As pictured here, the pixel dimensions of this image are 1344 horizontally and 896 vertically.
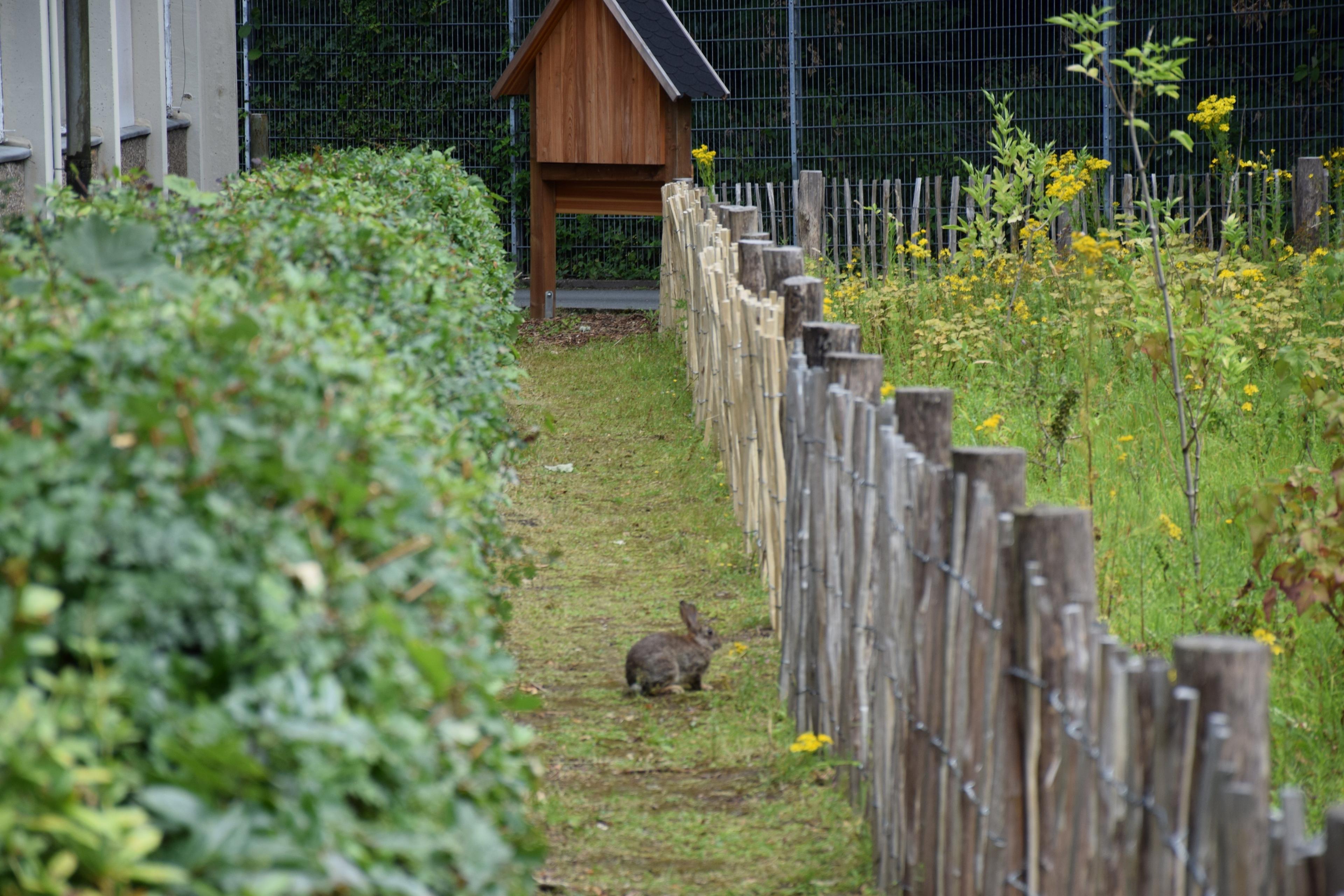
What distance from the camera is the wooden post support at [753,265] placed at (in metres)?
6.25

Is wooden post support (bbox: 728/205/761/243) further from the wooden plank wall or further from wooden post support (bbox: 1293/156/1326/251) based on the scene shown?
wooden post support (bbox: 1293/156/1326/251)

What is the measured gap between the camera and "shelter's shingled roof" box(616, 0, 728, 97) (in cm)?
1212

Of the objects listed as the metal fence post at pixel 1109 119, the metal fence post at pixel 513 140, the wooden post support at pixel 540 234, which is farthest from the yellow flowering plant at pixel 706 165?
the metal fence post at pixel 1109 119

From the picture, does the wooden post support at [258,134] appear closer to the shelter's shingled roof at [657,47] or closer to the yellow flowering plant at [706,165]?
the shelter's shingled roof at [657,47]

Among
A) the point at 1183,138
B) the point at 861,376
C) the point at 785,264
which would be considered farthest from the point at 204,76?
the point at 861,376

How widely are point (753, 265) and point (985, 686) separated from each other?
3973 mm

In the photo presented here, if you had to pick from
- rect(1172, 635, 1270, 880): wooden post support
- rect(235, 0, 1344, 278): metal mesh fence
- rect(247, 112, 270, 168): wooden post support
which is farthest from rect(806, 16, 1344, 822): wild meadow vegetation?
rect(247, 112, 270, 168): wooden post support

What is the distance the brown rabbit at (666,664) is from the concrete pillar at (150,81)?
6.32 m

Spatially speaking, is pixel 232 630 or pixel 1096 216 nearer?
pixel 232 630

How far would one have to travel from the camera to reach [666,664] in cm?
438

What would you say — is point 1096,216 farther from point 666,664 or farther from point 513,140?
point 513,140

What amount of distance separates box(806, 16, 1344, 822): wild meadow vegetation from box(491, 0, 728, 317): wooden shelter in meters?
2.43

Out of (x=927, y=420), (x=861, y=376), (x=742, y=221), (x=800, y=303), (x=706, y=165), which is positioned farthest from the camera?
(x=706, y=165)

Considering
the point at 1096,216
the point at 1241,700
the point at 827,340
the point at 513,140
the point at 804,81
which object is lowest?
the point at 1241,700
